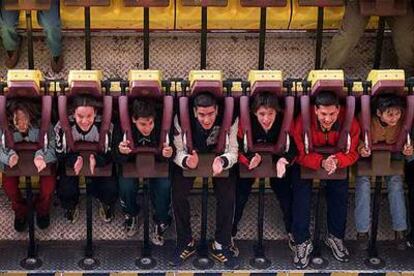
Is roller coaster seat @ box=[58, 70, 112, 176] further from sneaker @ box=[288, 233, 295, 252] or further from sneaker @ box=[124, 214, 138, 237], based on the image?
sneaker @ box=[288, 233, 295, 252]

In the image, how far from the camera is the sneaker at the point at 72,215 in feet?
21.9

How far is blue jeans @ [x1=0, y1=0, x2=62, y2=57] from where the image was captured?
6426 mm

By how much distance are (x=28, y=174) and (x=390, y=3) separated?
2407 millimetres

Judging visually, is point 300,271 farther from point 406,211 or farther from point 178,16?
point 178,16

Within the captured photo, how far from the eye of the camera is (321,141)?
6188 millimetres

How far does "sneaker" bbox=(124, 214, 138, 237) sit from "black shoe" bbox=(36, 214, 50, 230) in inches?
19.7

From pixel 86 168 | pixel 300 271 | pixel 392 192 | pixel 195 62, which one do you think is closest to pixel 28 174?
pixel 86 168

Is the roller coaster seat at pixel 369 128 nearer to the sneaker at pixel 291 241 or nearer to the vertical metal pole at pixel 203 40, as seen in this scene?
the sneaker at pixel 291 241

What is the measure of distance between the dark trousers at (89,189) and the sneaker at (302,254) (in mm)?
1201

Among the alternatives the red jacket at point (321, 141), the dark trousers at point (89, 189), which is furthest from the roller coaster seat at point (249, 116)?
the dark trousers at point (89, 189)

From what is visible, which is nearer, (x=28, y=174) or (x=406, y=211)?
(x=28, y=174)

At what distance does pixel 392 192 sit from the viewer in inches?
256

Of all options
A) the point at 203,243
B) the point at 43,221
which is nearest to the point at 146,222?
the point at 203,243

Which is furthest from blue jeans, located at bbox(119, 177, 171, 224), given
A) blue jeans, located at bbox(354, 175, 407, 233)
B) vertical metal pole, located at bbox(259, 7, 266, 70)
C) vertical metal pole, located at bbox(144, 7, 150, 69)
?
blue jeans, located at bbox(354, 175, 407, 233)
